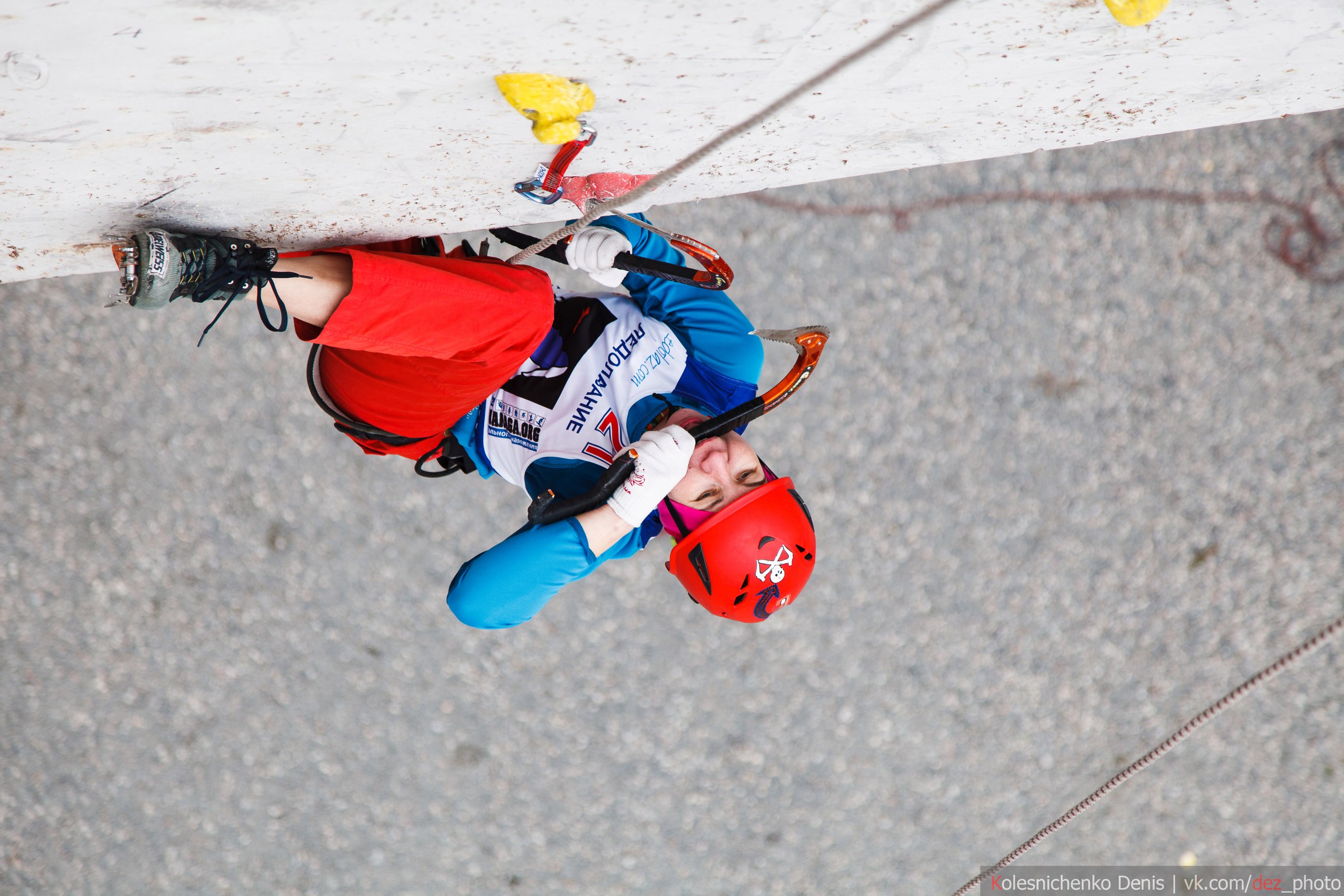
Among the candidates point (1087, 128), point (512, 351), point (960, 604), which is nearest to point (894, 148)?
point (1087, 128)

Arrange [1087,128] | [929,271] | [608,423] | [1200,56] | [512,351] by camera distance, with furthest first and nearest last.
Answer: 1. [929,271]
2. [608,423]
3. [512,351]
4. [1087,128]
5. [1200,56]

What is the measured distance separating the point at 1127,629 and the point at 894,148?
228 cm

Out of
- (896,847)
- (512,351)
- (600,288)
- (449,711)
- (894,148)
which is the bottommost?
(896,847)

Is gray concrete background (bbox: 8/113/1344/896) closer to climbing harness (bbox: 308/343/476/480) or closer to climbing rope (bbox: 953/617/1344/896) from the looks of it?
climbing harness (bbox: 308/343/476/480)

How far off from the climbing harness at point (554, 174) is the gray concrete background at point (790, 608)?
1.28 metres

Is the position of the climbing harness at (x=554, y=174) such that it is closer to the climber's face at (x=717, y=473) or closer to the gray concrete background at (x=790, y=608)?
the climber's face at (x=717, y=473)

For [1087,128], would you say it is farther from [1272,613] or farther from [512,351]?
[1272,613]

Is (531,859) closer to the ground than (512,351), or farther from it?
closer to the ground

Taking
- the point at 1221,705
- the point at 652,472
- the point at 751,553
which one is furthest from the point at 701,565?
the point at 1221,705

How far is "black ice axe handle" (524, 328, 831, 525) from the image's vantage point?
5.12 ft

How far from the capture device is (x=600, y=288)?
2.62m

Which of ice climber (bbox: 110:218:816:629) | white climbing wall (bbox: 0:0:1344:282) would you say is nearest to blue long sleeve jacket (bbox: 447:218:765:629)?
ice climber (bbox: 110:218:816:629)

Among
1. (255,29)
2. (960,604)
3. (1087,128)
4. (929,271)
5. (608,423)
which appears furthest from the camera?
(960,604)

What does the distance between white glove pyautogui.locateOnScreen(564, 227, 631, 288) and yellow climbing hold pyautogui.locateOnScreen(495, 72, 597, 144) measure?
1.23 feet
